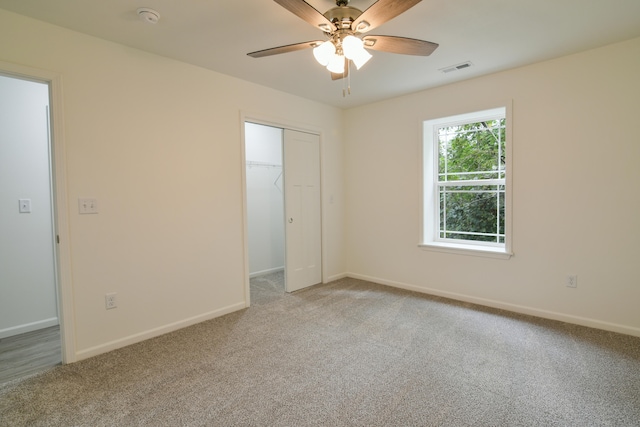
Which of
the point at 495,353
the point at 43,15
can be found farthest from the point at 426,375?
the point at 43,15

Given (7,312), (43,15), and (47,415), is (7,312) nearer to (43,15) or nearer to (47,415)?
(47,415)

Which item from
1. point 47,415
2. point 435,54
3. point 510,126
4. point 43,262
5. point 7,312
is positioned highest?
point 435,54

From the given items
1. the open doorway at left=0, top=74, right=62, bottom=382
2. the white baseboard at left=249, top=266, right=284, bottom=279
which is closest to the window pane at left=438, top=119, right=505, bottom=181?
the white baseboard at left=249, top=266, right=284, bottom=279

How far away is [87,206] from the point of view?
2383 mm

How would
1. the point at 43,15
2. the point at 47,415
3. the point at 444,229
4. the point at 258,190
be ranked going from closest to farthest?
the point at 47,415, the point at 43,15, the point at 444,229, the point at 258,190

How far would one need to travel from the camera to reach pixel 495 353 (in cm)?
239

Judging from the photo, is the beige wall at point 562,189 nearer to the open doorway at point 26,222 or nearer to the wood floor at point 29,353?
the wood floor at point 29,353

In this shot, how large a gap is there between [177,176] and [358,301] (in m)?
2.31

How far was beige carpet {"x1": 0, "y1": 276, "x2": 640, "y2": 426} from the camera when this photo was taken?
174cm

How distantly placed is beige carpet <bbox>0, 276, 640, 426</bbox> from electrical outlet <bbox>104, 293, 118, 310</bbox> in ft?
1.17

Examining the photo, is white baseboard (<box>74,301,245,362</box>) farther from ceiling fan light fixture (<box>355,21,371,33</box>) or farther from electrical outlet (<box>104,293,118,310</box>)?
ceiling fan light fixture (<box>355,21,371,33</box>)

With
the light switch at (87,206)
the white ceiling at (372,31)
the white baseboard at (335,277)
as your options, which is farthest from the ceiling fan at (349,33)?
the white baseboard at (335,277)

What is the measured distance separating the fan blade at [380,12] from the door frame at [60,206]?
212 cm

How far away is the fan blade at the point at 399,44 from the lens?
1868mm
